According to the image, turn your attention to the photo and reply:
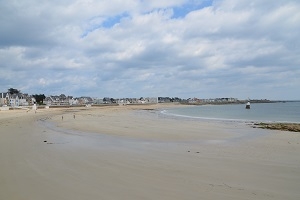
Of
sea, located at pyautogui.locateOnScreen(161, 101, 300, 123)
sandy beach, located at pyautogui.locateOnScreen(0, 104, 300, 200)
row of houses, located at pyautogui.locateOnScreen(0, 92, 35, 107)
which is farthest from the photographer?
row of houses, located at pyautogui.locateOnScreen(0, 92, 35, 107)

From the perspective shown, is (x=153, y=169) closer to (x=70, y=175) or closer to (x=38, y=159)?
(x=70, y=175)

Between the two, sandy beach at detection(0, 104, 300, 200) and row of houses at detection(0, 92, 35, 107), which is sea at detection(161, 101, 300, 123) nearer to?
sandy beach at detection(0, 104, 300, 200)

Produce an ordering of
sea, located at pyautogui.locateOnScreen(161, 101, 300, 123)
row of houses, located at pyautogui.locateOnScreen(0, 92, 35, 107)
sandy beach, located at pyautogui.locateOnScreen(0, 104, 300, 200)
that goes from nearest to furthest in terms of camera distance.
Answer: sandy beach, located at pyautogui.locateOnScreen(0, 104, 300, 200) → sea, located at pyautogui.locateOnScreen(161, 101, 300, 123) → row of houses, located at pyautogui.locateOnScreen(0, 92, 35, 107)

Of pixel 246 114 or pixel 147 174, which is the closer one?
pixel 147 174

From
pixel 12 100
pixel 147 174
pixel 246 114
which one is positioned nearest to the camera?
pixel 147 174

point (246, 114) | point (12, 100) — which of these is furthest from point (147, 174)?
point (12, 100)

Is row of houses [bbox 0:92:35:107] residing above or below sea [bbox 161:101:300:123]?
above

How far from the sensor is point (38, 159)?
305 inches

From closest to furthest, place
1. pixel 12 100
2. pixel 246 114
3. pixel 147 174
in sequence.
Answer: pixel 147 174 < pixel 246 114 < pixel 12 100

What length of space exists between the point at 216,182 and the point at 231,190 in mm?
533

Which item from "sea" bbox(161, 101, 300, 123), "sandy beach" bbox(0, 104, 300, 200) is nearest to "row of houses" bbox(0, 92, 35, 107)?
"sea" bbox(161, 101, 300, 123)

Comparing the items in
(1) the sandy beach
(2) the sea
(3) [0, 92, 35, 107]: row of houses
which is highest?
(3) [0, 92, 35, 107]: row of houses

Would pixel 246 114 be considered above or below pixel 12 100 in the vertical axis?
below

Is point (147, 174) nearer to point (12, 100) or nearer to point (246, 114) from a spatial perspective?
point (246, 114)
